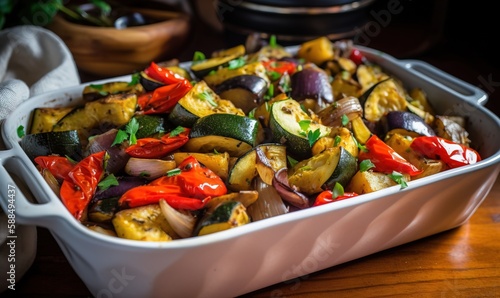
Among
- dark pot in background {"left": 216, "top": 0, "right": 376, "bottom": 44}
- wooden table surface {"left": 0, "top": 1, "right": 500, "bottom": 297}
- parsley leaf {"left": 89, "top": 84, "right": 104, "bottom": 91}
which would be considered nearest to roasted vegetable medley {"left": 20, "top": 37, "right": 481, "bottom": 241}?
parsley leaf {"left": 89, "top": 84, "right": 104, "bottom": 91}

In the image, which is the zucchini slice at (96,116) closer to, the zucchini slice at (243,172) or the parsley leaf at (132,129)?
the parsley leaf at (132,129)

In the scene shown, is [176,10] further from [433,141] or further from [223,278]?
[223,278]

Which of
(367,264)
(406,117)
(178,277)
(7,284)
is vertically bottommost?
(7,284)

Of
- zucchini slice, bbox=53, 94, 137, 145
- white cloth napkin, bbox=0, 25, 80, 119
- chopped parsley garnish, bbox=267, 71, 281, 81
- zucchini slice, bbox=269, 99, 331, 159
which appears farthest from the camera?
white cloth napkin, bbox=0, 25, 80, 119

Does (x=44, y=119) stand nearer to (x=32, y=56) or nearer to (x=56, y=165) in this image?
(x=56, y=165)

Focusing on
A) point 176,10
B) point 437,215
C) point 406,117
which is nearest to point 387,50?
point 176,10

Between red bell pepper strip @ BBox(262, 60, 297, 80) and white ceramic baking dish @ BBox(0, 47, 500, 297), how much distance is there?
2.17 feet

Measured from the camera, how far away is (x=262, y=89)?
5.98 ft

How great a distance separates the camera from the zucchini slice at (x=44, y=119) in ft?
5.58

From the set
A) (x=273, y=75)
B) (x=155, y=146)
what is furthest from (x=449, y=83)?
(x=155, y=146)

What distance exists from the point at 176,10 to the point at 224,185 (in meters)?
1.41

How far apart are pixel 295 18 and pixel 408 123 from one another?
82 cm

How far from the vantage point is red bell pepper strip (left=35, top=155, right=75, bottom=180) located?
59.1 inches

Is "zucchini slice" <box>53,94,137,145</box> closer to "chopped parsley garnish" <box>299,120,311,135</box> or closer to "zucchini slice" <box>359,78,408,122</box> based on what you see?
"chopped parsley garnish" <box>299,120,311,135</box>
